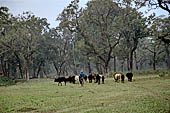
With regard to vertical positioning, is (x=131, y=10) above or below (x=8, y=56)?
above

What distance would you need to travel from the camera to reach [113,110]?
1005 centimetres

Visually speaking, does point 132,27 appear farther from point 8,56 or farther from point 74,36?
point 8,56

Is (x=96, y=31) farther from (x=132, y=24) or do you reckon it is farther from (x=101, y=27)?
(x=132, y=24)

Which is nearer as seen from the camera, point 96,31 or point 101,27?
point 101,27

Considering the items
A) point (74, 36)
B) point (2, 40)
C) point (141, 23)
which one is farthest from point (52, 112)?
point (74, 36)

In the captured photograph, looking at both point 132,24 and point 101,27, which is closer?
point 132,24

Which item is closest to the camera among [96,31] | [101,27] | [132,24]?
[132,24]

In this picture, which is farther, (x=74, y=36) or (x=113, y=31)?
(x=74, y=36)

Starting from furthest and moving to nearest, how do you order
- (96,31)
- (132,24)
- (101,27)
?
(96,31)
(101,27)
(132,24)

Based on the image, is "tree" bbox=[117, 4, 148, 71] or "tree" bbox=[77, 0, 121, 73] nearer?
"tree" bbox=[117, 4, 148, 71]

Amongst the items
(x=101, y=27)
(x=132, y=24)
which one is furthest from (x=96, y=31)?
(x=132, y=24)

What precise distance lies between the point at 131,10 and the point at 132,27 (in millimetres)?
3030

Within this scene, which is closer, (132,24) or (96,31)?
(132,24)

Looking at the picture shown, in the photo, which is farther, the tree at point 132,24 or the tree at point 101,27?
the tree at point 101,27
